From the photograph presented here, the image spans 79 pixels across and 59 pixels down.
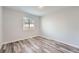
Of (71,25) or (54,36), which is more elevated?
(71,25)

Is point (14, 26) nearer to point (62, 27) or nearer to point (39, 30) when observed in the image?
point (39, 30)

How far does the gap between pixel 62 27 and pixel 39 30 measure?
58 centimetres

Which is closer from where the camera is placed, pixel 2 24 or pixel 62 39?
pixel 2 24

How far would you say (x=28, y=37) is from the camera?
1622mm

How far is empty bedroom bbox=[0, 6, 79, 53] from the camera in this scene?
1.51 m

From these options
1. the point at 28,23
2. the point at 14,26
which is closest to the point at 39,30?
the point at 28,23

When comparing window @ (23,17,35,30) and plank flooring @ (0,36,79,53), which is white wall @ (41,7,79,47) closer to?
plank flooring @ (0,36,79,53)

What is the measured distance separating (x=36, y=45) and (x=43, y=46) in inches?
6.7

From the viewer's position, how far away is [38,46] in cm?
164

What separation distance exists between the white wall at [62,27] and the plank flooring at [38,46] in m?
0.13

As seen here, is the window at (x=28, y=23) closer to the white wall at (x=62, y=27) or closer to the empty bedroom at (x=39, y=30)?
the empty bedroom at (x=39, y=30)

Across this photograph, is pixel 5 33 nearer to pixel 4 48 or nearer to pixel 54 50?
pixel 4 48

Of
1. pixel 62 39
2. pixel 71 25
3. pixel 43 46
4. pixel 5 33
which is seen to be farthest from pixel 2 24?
pixel 71 25

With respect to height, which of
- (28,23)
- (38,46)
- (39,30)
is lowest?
(38,46)
